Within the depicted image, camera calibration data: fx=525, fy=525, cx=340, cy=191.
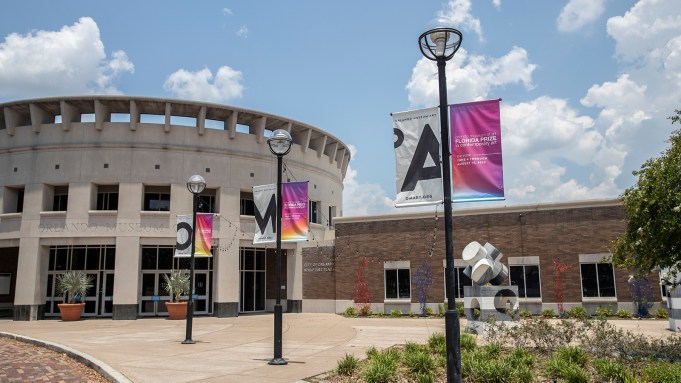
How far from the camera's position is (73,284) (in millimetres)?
28422

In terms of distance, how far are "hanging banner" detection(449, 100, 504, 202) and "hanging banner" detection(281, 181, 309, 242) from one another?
745 centimetres

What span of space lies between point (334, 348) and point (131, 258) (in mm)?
17776

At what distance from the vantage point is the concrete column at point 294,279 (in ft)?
109

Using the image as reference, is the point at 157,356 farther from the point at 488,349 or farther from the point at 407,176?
the point at 407,176

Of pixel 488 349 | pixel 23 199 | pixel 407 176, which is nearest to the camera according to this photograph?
pixel 407 176

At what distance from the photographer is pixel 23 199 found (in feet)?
103

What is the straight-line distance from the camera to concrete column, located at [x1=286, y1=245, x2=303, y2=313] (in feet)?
109

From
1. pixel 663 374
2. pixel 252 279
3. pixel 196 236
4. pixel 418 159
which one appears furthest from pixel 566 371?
pixel 252 279

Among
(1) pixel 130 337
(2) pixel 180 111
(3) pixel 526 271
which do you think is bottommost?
(1) pixel 130 337

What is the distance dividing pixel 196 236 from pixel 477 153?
49.3 ft

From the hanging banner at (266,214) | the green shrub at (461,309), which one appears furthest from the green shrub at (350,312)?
the hanging banner at (266,214)

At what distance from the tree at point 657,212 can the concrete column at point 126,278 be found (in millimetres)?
24505

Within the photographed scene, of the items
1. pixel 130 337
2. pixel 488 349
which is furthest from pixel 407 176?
pixel 130 337

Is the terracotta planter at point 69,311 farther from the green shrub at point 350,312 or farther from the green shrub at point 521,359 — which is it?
the green shrub at point 521,359
